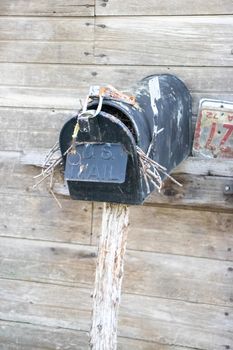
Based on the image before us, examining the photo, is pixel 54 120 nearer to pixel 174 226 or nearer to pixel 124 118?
pixel 174 226

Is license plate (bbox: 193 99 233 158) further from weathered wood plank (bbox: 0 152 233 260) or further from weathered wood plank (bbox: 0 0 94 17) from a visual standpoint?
weathered wood plank (bbox: 0 0 94 17)

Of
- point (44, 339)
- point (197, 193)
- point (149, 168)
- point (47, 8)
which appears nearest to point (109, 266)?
point (149, 168)

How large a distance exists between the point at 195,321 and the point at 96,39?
1247 millimetres

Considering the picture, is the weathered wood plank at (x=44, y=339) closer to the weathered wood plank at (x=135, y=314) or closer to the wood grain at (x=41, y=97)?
the weathered wood plank at (x=135, y=314)

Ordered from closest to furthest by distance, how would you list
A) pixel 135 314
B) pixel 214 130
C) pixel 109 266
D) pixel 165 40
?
pixel 109 266 → pixel 214 130 → pixel 165 40 → pixel 135 314

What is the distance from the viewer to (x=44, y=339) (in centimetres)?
293

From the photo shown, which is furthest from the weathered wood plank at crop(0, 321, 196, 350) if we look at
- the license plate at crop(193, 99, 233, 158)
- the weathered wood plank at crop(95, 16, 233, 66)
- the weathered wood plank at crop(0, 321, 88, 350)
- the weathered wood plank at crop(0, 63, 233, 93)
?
the weathered wood plank at crop(95, 16, 233, 66)

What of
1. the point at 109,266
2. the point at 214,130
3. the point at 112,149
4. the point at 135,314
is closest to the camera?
the point at 112,149

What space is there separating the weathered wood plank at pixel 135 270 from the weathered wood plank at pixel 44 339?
234mm

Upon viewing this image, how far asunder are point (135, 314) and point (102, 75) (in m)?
1.03

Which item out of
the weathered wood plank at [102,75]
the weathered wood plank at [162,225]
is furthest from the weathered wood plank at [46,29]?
the weathered wood plank at [162,225]

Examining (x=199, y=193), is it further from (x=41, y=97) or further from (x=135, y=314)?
(x=41, y=97)

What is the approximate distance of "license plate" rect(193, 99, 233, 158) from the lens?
2.39m

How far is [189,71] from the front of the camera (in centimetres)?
251
